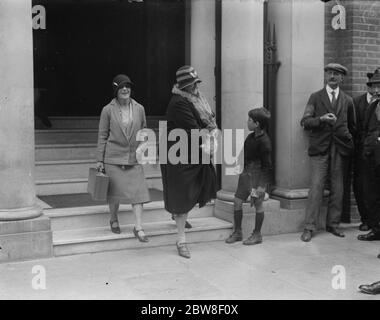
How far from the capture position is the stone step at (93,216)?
673 cm

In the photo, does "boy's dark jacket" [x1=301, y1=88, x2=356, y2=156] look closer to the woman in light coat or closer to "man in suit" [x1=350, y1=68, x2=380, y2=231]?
"man in suit" [x1=350, y1=68, x2=380, y2=231]

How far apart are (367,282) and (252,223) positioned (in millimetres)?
2063

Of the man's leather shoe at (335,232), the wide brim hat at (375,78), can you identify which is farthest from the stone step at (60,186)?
the wide brim hat at (375,78)

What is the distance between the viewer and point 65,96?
38.1ft

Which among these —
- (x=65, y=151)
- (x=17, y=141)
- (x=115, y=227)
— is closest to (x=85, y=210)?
(x=115, y=227)

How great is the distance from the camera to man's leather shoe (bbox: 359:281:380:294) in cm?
503

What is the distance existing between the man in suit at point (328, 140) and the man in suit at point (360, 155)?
0.57 ft

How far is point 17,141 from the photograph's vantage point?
6078 millimetres

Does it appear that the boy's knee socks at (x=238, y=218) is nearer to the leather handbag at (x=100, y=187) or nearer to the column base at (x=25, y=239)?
the leather handbag at (x=100, y=187)

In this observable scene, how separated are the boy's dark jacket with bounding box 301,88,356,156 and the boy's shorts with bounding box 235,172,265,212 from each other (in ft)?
3.56

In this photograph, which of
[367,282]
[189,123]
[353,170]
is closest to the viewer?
[367,282]

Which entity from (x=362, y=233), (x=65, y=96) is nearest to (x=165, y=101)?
(x=65, y=96)

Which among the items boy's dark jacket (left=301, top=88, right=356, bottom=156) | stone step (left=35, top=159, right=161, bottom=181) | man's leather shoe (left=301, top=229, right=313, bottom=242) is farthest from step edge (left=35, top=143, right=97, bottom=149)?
man's leather shoe (left=301, top=229, right=313, bottom=242)

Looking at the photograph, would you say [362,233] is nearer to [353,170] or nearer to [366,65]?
[353,170]
